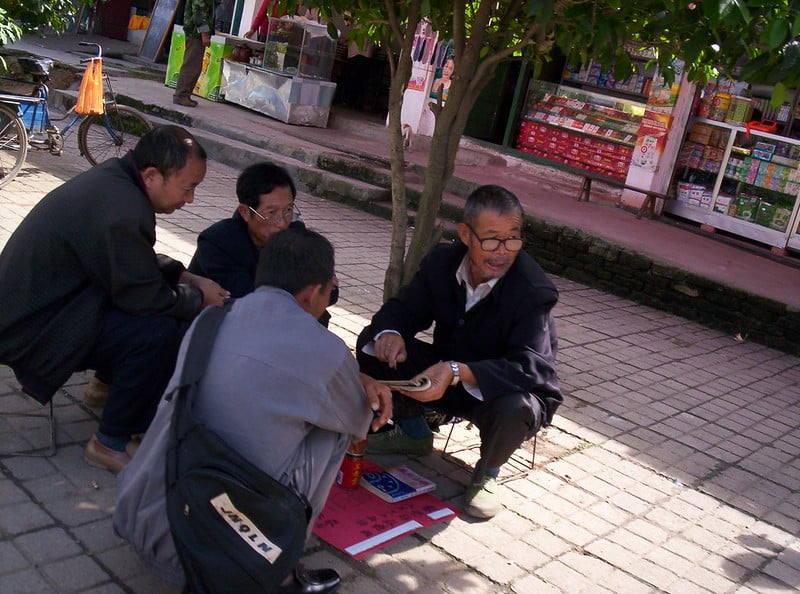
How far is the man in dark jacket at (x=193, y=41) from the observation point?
1199 cm

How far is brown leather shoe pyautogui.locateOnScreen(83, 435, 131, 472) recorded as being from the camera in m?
3.26

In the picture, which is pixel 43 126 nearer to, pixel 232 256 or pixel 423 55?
pixel 232 256

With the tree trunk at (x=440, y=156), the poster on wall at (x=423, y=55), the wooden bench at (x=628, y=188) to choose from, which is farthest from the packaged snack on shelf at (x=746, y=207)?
the tree trunk at (x=440, y=156)

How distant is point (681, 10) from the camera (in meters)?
2.95

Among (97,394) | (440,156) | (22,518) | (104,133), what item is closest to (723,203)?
(440,156)

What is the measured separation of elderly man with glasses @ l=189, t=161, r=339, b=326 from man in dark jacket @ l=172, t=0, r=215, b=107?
9.24m

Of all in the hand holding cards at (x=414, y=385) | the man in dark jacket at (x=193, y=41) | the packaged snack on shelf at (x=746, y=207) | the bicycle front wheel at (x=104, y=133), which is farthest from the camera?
A: the man in dark jacket at (x=193, y=41)

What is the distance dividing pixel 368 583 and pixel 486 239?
1401 millimetres

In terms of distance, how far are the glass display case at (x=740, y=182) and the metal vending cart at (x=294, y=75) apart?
5.52 meters

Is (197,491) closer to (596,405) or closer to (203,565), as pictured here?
(203,565)

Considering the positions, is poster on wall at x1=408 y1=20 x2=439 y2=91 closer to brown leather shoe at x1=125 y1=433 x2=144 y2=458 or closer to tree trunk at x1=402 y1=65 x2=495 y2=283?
tree trunk at x1=402 y1=65 x2=495 y2=283

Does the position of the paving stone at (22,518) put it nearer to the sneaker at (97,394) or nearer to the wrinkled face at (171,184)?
the sneaker at (97,394)

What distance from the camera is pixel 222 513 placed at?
224 centimetres

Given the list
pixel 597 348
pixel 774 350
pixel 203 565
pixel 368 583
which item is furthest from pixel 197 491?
pixel 774 350
